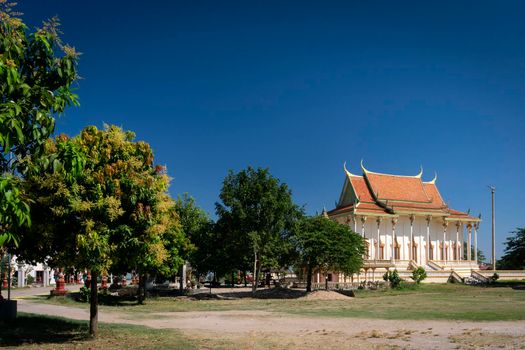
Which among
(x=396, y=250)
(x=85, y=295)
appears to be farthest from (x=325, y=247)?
(x=396, y=250)

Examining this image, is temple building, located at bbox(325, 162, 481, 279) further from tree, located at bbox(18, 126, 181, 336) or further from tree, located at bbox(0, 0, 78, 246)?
tree, located at bbox(0, 0, 78, 246)

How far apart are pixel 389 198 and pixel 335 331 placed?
5656cm

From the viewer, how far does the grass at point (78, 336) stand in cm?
1484

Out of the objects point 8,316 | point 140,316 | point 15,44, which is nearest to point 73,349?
point 8,316

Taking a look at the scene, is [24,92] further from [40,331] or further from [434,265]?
[434,265]

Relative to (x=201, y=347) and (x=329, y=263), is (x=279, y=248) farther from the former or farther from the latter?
(x=201, y=347)

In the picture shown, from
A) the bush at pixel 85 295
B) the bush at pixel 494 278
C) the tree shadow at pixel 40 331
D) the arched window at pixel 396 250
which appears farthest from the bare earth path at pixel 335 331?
the arched window at pixel 396 250

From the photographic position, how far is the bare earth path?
1486 centimetres

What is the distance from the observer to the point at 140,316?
82.5ft

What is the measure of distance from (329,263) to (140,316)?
901 inches

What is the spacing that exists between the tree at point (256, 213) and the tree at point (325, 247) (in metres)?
1.71

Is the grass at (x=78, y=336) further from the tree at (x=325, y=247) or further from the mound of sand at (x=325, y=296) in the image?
the tree at (x=325, y=247)

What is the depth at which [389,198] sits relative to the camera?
72.6 meters

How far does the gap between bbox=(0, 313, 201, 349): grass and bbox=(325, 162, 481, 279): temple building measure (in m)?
50.9
